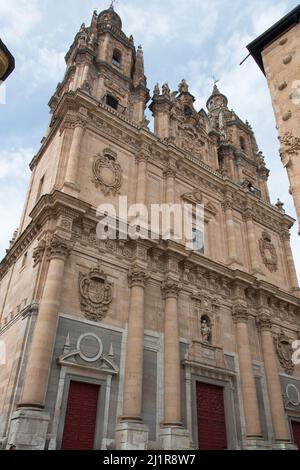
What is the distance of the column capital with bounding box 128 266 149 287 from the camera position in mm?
15852

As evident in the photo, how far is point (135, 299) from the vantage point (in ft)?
50.6

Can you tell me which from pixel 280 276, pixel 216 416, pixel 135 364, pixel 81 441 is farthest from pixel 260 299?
pixel 81 441

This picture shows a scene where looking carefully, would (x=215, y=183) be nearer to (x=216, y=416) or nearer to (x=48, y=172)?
(x=48, y=172)

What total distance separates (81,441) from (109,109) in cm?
1505

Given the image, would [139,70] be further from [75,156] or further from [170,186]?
[75,156]

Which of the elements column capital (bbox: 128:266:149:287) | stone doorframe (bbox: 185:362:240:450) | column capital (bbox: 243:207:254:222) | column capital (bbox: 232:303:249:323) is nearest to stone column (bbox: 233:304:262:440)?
column capital (bbox: 232:303:249:323)

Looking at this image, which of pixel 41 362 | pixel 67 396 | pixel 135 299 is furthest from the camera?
pixel 135 299

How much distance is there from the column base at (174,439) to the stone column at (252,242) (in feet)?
33.5

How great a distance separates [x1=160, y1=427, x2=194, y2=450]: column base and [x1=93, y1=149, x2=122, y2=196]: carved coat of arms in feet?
33.0

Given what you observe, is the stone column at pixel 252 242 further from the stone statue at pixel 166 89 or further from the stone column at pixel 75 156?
the stone column at pixel 75 156

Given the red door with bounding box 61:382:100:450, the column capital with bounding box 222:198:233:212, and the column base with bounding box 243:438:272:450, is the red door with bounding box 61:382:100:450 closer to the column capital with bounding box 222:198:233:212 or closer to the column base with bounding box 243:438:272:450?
the column base with bounding box 243:438:272:450

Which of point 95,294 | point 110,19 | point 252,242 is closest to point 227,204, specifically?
point 252,242

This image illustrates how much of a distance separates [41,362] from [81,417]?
7.56 ft

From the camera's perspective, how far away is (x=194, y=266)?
18328 millimetres
